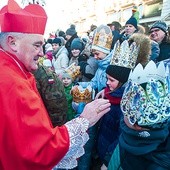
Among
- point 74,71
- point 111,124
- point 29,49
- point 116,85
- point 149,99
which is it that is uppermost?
point 29,49

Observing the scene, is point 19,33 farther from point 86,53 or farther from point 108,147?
point 86,53

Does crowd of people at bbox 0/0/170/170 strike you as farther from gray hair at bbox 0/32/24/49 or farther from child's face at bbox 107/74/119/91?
child's face at bbox 107/74/119/91

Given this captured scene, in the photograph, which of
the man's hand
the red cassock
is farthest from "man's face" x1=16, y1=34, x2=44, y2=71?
the man's hand

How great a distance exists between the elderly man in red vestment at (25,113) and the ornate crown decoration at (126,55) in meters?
1.22

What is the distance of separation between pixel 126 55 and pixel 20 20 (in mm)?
1471

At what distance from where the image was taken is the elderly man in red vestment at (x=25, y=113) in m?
1.36

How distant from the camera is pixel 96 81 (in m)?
3.41

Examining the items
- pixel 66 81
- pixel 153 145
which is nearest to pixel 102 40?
pixel 66 81

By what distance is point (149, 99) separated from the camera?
1479 mm

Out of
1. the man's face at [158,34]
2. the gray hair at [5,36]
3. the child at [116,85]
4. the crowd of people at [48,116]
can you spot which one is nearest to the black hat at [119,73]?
the child at [116,85]

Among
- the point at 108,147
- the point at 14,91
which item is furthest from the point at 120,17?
the point at 14,91

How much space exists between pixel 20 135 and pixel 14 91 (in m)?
0.23

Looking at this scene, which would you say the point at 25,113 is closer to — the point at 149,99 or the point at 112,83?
the point at 149,99

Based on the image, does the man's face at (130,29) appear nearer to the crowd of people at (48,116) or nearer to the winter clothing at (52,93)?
the winter clothing at (52,93)
